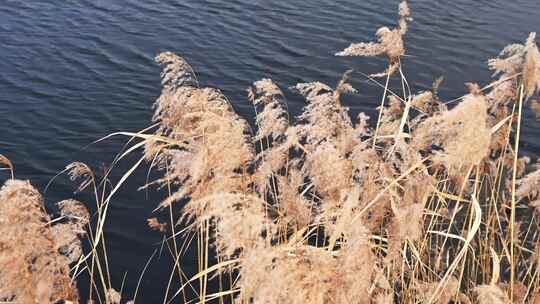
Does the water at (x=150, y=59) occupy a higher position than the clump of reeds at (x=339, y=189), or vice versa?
the clump of reeds at (x=339, y=189)

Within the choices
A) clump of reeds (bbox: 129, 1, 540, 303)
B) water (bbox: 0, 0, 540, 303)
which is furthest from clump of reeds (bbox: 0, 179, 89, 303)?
water (bbox: 0, 0, 540, 303)

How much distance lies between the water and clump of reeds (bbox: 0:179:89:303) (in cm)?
359

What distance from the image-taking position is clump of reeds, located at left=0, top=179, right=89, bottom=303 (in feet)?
10.7

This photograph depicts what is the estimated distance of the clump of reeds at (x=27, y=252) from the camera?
326 centimetres

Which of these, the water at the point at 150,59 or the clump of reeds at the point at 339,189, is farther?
the water at the point at 150,59

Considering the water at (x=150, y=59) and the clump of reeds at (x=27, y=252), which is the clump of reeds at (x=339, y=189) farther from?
the water at (x=150, y=59)

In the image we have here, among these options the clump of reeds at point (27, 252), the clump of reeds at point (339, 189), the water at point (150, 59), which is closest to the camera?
the clump of reeds at point (339, 189)

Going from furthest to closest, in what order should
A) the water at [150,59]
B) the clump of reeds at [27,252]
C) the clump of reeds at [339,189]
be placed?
the water at [150,59] < the clump of reeds at [27,252] < the clump of reeds at [339,189]

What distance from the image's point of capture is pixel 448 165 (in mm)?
3316

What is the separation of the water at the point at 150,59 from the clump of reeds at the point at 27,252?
3589 mm

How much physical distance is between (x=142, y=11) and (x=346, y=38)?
495 cm

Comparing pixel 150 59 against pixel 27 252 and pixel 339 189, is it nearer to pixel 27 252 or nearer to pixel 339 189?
pixel 339 189

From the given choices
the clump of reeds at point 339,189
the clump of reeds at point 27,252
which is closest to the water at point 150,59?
the clump of reeds at point 339,189

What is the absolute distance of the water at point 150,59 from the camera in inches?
356
